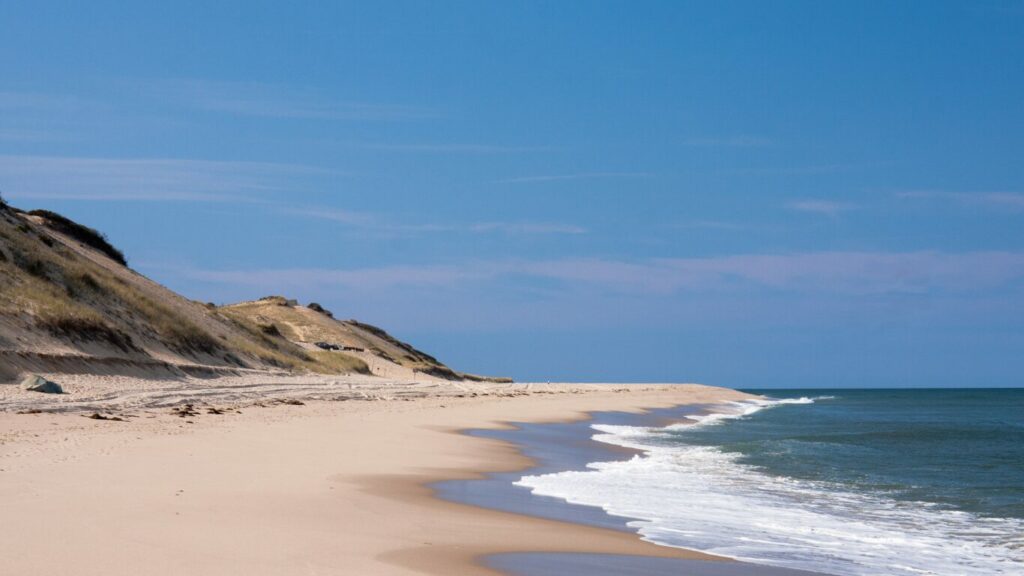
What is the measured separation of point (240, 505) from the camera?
9.93 meters

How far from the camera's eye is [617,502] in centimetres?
1313

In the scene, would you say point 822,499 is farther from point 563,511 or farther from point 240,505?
point 240,505

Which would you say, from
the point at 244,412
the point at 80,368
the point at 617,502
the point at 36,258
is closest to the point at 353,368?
the point at 36,258

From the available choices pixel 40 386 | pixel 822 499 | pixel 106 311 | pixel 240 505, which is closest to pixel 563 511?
pixel 240 505

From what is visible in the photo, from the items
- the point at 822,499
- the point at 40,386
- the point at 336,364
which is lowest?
the point at 822,499

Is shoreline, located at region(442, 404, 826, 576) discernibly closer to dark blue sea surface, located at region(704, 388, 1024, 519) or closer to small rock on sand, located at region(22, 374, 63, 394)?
dark blue sea surface, located at region(704, 388, 1024, 519)

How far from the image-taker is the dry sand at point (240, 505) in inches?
290

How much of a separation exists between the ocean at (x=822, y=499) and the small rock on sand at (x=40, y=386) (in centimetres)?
1335

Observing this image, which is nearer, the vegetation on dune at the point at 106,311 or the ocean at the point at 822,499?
the ocean at the point at 822,499

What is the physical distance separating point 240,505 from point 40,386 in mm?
15459

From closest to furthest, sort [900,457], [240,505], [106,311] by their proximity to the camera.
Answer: [240,505], [900,457], [106,311]

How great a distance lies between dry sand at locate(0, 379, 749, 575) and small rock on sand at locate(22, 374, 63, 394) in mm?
3074

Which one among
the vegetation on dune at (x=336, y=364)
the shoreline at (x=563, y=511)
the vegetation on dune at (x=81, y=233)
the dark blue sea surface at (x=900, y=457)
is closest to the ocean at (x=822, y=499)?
the dark blue sea surface at (x=900, y=457)

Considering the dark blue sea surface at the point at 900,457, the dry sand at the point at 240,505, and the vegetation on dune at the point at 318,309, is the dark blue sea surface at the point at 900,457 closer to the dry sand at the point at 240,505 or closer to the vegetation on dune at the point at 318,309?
the dry sand at the point at 240,505
